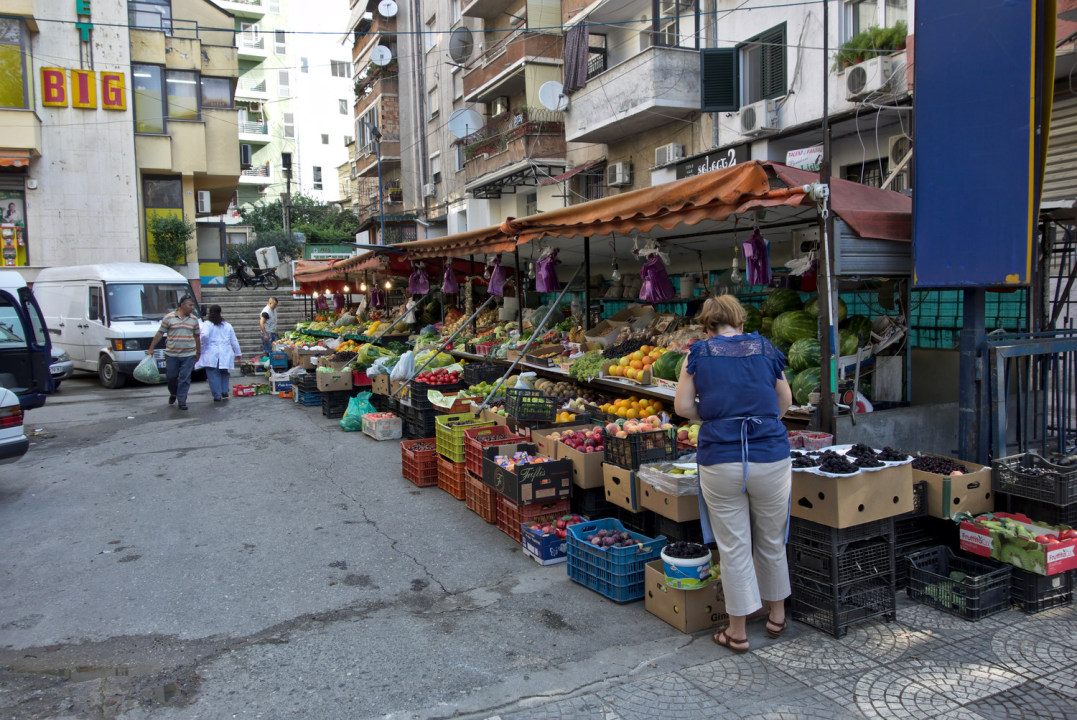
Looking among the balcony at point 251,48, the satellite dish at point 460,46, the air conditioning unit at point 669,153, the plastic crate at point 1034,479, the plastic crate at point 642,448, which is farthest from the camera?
the balcony at point 251,48

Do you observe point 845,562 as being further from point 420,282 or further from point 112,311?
point 112,311

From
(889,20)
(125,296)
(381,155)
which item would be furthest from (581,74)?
(381,155)

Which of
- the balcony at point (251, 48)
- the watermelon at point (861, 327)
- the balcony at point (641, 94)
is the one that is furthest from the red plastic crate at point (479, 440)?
the balcony at point (251, 48)

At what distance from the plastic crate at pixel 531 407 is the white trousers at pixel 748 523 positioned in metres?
3.03

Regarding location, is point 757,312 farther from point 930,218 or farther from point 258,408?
point 258,408

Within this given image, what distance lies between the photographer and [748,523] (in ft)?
12.5

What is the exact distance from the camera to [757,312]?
26.2ft

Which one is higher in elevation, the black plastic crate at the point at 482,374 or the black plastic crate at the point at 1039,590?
the black plastic crate at the point at 482,374

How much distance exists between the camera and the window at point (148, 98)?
23547 millimetres

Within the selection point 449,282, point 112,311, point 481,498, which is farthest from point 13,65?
point 481,498

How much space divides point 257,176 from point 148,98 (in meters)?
26.2

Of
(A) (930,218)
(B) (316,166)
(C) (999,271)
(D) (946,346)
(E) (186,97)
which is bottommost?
(D) (946,346)

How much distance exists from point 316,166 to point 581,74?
137ft

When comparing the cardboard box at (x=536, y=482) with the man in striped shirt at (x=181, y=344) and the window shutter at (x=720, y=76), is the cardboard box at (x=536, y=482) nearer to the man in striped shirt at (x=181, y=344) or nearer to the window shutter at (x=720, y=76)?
the man in striped shirt at (x=181, y=344)
